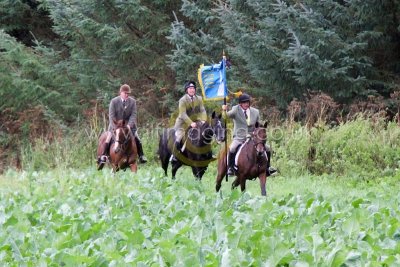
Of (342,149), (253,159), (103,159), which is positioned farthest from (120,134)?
(342,149)

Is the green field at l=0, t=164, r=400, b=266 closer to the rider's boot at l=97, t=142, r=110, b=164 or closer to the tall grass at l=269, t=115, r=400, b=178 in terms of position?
the rider's boot at l=97, t=142, r=110, b=164

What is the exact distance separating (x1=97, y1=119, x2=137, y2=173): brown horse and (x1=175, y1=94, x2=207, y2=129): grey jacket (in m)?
1.37

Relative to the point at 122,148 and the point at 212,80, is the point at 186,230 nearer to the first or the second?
the point at 212,80

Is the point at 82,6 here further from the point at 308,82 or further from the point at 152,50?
the point at 308,82

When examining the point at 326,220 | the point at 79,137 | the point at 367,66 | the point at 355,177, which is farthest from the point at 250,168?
the point at 79,137

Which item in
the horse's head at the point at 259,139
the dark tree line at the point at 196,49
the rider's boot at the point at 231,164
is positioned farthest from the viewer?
the dark tree line at the point at 196,49

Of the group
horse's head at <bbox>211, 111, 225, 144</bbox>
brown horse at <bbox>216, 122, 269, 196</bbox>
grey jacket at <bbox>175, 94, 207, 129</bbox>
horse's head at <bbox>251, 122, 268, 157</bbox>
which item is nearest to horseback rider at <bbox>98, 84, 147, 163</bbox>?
grey jacket at <bbox>175, 94, 207, 129</bbox>

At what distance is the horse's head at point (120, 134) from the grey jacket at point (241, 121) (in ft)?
9.59

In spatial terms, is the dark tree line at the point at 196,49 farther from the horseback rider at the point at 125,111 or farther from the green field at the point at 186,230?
the green field at the point at 186,230

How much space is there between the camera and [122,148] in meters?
14.3

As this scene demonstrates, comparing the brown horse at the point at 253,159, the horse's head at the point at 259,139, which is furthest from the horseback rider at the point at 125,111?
the horse's head at the point at 259,139

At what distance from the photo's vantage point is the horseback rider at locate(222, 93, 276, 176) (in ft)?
41.0

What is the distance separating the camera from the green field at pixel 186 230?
502 cm

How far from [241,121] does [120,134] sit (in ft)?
10.4
